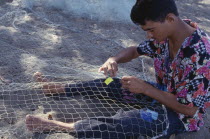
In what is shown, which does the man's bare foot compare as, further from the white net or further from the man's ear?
the man's ear

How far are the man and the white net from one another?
0.05 meters

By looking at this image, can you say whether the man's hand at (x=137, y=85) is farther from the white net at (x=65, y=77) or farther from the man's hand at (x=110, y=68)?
the man's hand at (x=110, y=68)

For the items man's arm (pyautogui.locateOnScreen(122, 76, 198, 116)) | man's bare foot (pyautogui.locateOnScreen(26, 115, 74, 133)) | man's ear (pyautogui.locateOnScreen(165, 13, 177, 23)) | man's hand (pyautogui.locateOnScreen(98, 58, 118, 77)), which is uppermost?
man's ear (pyautogui.locateOnScreen(165, 13, 177, 23))

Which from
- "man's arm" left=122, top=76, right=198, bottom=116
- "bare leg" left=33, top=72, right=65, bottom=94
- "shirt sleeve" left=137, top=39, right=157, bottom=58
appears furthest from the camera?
"bare leg" left=33, top=72, right=65, bottom=94

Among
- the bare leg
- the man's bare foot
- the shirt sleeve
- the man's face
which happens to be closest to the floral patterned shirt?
the man's face

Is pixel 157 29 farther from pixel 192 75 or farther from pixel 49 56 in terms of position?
pixel 49 56

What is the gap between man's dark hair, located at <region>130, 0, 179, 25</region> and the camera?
1.48m

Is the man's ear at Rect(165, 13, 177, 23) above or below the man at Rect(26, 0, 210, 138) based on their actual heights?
above

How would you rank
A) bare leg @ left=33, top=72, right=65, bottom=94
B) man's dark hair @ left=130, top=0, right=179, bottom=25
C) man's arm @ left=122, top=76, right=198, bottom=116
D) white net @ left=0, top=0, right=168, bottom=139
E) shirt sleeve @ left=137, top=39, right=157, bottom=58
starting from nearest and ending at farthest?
man's dark hair @ left=130, top=0, right=179, bottom=25 < man's arm @ left=122, top=76, right=198, bottom=116 < white net @ left=0, top=0, right=168, bottom=139 < shirt sleeve @ left=137, top=39, right=157, bottom=58 < bare leg @ left=33, top=72, right=65, bottom=94

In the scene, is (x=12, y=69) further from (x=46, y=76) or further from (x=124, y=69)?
(x=124, y=69)

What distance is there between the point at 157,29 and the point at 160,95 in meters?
0.37

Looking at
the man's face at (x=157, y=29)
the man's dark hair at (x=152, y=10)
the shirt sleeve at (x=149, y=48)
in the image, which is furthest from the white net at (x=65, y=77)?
the man's dark hair at (x=152, y=10)

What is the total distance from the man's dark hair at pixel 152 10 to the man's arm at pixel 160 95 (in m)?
0.37

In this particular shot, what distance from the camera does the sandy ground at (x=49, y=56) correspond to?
6.98 ft
